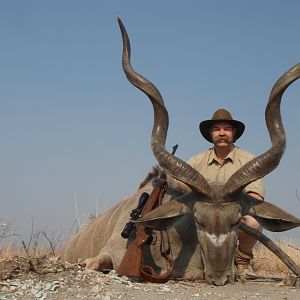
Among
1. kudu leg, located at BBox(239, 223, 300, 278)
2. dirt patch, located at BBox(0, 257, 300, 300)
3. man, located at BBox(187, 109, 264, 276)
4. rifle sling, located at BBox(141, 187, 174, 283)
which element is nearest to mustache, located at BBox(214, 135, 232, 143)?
man, located at BBox(187, 109, 264, 276)

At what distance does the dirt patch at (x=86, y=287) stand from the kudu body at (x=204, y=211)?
32 centimetres

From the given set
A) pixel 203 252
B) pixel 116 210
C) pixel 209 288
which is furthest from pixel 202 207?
pixel 116 210

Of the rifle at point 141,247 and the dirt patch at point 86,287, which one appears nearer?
the dirt patch at point 86,287

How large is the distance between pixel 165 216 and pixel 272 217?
98cm

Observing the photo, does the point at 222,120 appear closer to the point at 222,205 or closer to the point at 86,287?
the point at 222,205

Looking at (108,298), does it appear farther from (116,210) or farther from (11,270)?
(116,210)

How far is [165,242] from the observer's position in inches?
249

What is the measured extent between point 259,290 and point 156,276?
Result: 0.93m

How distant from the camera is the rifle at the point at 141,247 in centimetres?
559

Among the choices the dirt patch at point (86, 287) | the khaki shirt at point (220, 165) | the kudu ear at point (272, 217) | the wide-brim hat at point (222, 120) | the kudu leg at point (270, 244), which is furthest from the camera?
the wide-brim hat at point (222, 120)

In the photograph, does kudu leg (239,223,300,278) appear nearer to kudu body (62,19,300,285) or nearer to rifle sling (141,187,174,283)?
kudu body (62,19,300,285)

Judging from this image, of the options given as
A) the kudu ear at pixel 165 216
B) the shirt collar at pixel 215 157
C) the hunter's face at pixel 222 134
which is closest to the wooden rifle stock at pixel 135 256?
the kudu ear at pixel 165 216

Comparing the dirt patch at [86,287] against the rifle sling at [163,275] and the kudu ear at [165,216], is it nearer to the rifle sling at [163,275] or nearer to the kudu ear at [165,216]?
the rifle sling at [163,275]

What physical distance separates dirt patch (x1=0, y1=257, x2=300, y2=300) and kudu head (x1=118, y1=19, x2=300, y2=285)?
0.30 metres
